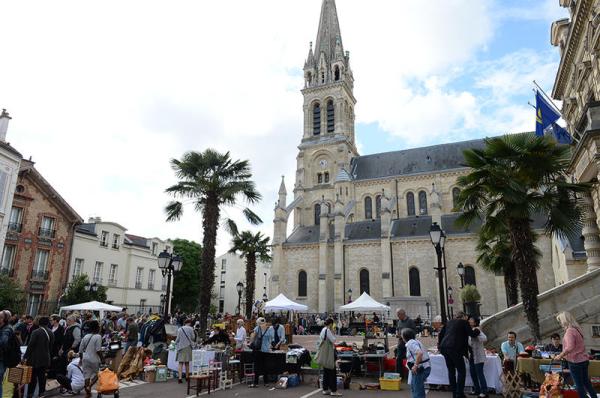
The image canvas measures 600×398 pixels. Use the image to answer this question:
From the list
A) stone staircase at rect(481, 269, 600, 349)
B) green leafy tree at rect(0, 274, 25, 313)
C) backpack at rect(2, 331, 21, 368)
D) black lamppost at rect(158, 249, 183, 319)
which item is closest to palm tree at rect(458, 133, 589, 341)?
stone staircase at rect(481, 269, 600, 349)

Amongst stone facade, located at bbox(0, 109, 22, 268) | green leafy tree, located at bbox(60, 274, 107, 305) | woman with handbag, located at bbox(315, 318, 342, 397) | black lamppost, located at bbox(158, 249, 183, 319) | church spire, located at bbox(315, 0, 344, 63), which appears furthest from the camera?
church spire, located at bbox(315, 0, 344, 63)

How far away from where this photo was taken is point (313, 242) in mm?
36531

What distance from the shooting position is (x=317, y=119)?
47031 mm

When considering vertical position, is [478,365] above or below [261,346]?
below

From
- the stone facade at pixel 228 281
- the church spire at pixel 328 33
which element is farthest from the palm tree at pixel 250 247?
the church spire at pixel 328 33

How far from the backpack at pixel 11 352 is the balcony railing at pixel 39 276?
20012mm

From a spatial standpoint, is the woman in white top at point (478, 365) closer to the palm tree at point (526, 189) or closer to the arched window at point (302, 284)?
the palm tree at point (526, 189)

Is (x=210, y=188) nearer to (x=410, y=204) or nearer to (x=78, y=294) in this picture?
(x=78, y=294)

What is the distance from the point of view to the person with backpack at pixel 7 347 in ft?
20.0

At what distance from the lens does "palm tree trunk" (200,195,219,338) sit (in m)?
14.9

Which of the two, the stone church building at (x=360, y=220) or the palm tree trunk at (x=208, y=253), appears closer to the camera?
the palm tree trunk at (x=208, y=253)

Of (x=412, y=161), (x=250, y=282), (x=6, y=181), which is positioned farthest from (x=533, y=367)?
(x=412, y=161)

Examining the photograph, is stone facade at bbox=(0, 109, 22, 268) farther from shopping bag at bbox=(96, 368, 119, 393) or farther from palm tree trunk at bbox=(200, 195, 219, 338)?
shopping bag at bbox=(96, 368, 119, 393)

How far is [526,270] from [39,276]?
25.8 m
